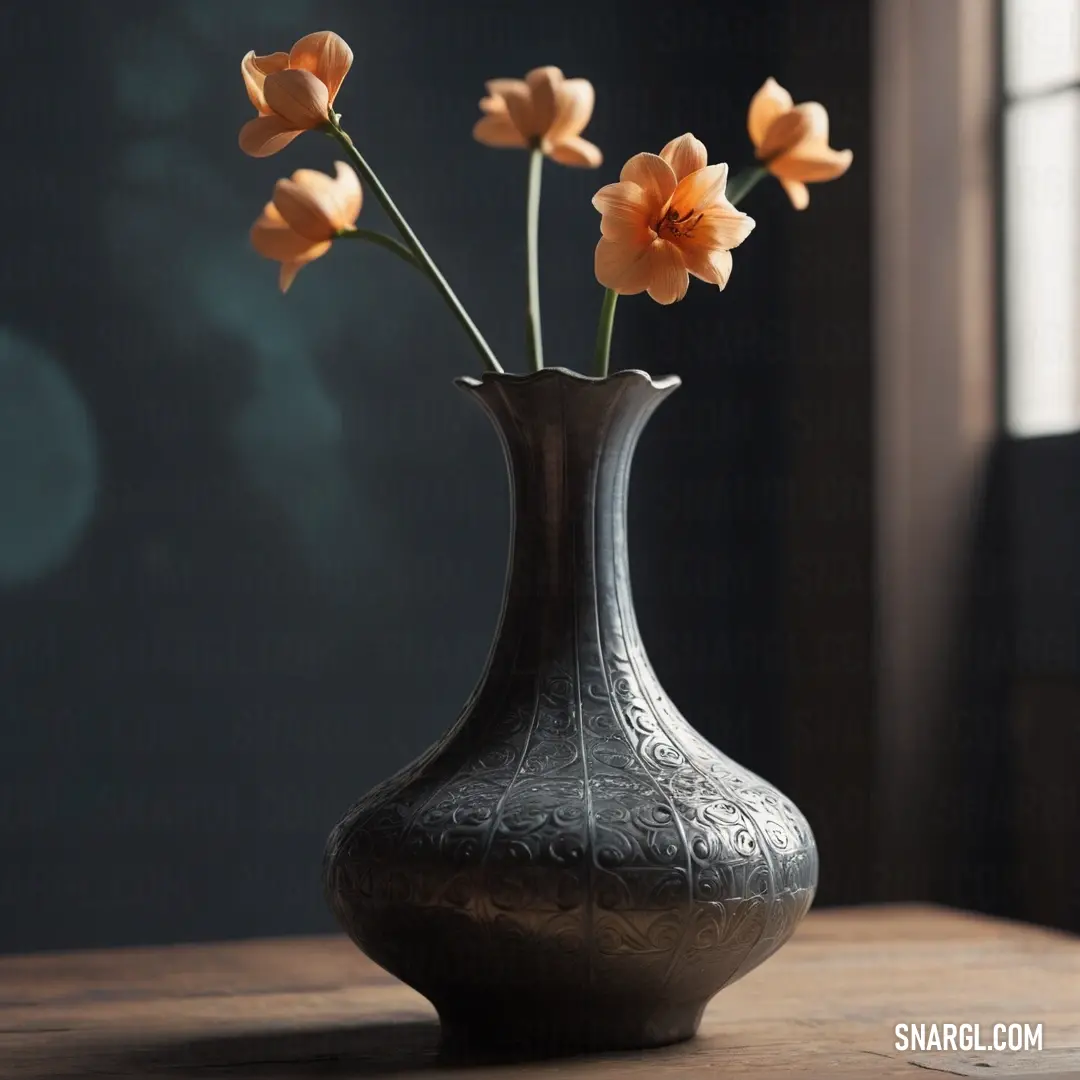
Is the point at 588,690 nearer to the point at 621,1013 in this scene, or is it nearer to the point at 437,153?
the point at 621,1013

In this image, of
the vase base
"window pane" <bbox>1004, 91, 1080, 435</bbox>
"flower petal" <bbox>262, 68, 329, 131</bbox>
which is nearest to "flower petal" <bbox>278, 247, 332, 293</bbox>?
"flower petal" <bbox>262, 68, 329, 131</bbox>

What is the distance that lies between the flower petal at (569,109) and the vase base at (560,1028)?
609mm

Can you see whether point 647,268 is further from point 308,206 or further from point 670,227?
Result: point 308,206

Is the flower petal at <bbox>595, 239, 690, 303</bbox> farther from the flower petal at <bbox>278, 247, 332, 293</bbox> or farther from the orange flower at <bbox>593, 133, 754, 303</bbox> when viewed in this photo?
the flower petal at <bbox>278, 247, 332, 293</bbox>

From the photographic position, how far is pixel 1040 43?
183 centimetres

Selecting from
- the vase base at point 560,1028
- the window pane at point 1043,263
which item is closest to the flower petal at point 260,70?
the vase base at point 560,1028

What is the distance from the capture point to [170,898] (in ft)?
6.07

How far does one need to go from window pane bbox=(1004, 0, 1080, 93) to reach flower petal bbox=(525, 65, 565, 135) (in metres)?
0.93

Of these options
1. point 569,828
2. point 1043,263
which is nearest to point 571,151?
point 569,828

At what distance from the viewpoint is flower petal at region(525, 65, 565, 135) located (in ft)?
3.61

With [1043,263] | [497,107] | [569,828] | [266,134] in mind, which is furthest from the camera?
[1043,263]

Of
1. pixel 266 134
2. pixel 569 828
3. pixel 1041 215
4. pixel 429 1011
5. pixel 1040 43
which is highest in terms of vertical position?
pixel 1040 43

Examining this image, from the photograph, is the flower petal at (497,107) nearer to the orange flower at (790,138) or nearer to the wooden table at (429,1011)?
the orange flower at (790,138)

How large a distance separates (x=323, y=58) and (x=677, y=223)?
24 cm
